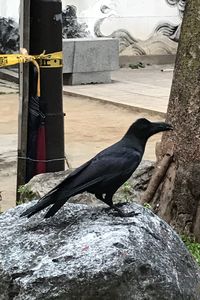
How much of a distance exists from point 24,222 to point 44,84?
273 cm

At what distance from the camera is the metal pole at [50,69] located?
643cm

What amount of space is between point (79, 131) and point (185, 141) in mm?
5974

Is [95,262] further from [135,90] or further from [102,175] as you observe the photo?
[135,90]

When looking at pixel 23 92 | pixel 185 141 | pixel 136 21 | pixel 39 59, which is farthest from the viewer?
pixel 136 21

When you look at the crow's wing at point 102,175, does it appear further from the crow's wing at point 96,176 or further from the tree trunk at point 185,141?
the tree trunk at point 185,141

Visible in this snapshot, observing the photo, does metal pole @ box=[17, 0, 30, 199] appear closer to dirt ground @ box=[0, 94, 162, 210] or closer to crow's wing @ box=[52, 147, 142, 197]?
dirt ground @ box=[0, 94, 162, 210]

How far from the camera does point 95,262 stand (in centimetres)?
343

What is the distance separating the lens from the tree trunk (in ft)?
19.9

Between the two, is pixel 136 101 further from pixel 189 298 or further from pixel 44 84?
pixel 189 298

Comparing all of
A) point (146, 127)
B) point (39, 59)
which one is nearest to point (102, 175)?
point (146, 127)

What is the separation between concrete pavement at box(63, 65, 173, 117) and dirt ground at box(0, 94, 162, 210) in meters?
0.21

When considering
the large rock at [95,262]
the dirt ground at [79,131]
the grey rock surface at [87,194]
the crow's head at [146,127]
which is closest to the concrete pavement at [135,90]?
the dirt ground at [79,131]

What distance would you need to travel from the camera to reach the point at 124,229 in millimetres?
3709

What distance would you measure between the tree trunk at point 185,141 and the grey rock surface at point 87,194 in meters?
0.29
